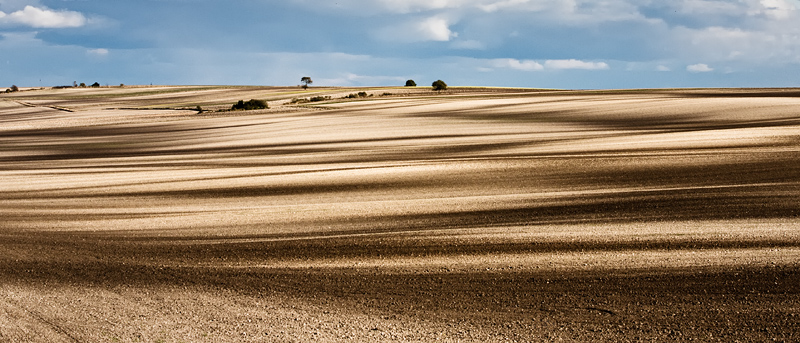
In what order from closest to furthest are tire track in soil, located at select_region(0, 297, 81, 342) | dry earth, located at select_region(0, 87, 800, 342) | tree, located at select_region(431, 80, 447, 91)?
tire track in soil, located at select_region(0, 297, 81, 342) → dry earth, located at select_region(0, 87, 800, 342) → tree, located at select_region(431, 80, 447, 91)

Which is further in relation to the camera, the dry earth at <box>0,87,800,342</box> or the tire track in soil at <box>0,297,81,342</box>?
the dry earth at <box>0,87,800,342</box>

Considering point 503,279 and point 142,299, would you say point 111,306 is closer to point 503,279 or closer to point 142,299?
point 142,299

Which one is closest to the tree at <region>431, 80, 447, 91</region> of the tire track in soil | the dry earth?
the dry earth

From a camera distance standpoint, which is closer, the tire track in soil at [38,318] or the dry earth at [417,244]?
the tire track in soil at [38,318]

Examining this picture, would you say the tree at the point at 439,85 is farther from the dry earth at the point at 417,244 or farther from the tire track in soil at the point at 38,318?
the tire track in soil at the point at 38,318

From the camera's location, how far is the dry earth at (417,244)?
698 cm

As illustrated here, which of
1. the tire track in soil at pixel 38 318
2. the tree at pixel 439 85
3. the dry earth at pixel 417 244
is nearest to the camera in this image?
the tire track in soil at pixel 38 318

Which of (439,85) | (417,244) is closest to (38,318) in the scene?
(417,244)

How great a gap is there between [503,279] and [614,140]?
55.2 feet

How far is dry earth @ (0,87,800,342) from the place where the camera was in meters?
6.98

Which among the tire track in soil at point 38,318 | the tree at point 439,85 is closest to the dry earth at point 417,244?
the tire track in soil at point 38,318

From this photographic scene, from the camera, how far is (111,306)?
7.62m

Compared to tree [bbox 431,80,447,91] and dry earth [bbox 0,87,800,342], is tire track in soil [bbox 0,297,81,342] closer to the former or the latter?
dry earth [bbox 0,87,800,342]

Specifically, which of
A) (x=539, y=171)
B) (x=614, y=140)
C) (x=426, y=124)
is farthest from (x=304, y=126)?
(x=539, y=171)
